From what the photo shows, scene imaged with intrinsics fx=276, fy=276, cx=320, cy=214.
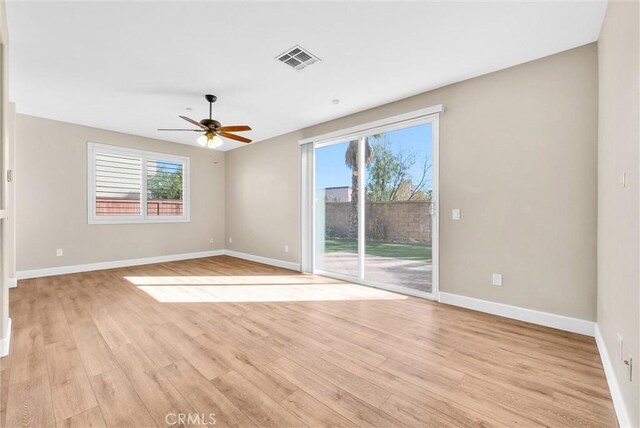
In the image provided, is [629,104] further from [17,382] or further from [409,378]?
[17,382]

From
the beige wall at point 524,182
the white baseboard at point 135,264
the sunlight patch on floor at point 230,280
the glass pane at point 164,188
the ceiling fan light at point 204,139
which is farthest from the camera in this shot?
the glass pane at point 164,188

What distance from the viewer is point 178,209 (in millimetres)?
6207

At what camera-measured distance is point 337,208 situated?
4.73 m

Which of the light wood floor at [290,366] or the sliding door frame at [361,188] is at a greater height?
the sliding door frame at [361,188]

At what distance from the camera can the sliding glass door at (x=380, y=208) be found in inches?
144

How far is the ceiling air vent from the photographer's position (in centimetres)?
263

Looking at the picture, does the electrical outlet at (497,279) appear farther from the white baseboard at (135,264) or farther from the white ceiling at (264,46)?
the white baseboard at (135,264)

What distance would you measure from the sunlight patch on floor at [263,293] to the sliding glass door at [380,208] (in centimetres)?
38

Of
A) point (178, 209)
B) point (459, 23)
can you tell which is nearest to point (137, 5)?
point (459, 23)

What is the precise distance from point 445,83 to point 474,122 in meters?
0.59

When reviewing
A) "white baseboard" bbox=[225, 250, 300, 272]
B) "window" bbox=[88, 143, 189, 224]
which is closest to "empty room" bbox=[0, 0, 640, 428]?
"window" bbox=[88, 143, 189, 224]

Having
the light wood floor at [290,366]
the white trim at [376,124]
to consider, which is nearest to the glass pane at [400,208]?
the white trim at [376,124]

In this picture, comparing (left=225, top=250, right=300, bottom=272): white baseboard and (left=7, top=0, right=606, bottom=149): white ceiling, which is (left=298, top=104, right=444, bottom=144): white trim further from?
(left=225, top=250, right=300, bottom=272): white baseboard

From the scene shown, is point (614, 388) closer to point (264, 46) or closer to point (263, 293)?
point (263, 293)
